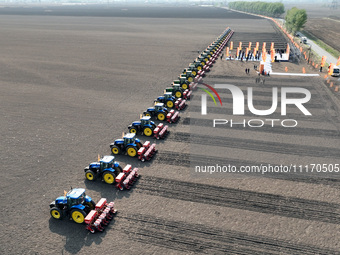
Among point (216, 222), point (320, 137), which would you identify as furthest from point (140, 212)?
point (320, 137)

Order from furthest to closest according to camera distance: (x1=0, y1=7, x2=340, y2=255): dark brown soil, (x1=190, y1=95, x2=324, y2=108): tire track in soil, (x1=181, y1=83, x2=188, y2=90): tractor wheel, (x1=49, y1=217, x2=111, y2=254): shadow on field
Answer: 1. (x1=181, y1=83, x2=188, y2=90): tractor wheel
2. (x1=190, y1=95, x2=324, y2=108): tire track in soil
3. (x1=0, y1=7, x2=340, y2=255): dark brown soil
4. (x1=49, y1=217, x2=111, y2=254): shadow on field

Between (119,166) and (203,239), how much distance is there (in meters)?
6.78

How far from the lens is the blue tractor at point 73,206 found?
46.2 ft

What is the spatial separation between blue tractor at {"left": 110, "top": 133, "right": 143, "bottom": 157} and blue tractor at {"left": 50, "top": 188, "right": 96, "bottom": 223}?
544 cm

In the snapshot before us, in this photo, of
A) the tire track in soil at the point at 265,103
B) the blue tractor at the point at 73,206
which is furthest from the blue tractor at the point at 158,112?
the blue tractor at the point at 73,206

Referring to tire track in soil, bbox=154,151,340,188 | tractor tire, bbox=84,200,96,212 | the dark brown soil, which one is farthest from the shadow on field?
tire track in soil, bbox=154,151,340,188

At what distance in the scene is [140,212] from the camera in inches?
588

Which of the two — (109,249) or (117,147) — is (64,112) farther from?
(109,249)

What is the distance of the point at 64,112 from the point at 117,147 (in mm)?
9851

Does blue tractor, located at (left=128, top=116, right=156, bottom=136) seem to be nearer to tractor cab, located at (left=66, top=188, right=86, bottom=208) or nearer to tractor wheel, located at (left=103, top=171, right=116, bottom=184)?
tractor wheel, located at (left=103, top=171, right=116, bottom=184)

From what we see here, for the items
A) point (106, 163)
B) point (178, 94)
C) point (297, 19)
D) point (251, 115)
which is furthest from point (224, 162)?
point (297, 19)

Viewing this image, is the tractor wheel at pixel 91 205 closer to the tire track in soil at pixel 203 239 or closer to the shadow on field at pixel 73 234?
the shadow on field at pixel 73 234

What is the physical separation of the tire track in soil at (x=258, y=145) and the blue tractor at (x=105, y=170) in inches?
242

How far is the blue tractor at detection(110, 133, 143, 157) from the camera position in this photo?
19500 mm
